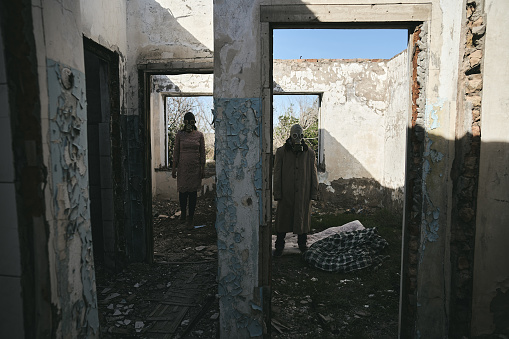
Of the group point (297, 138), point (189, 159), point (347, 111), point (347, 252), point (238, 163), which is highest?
Answer: point (347, 111)

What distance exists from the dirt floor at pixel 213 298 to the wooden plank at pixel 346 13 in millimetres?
2470

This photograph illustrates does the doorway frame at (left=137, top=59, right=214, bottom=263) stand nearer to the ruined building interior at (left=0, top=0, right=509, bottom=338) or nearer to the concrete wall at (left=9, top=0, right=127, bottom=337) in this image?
the ruined building interior at (left=0, top=0, right=509, bottom=338)

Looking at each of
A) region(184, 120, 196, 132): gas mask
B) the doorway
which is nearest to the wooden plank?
the doorway

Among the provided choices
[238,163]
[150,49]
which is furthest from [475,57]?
[150,49]

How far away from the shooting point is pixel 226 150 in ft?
7.37

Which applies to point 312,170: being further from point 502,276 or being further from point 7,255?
point 7,255

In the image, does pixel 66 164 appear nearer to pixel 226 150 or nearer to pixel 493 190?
pixel 226 150

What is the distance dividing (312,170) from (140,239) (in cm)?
246

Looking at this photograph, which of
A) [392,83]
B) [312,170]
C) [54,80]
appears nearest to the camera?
[54,80]

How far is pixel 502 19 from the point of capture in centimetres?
208

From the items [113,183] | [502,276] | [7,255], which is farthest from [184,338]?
[502,276]

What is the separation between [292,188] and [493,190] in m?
2.43

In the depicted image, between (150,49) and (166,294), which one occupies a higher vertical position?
(150,49)

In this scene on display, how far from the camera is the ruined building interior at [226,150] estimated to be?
1394 millimetres
